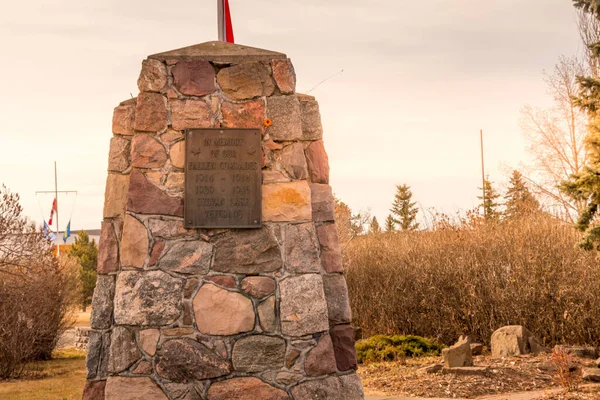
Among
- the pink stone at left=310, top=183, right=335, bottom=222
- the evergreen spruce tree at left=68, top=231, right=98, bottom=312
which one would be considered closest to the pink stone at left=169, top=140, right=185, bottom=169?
the pink stone at left=310, top=183, right=335, bottom=222

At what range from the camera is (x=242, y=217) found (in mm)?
Result: 6395

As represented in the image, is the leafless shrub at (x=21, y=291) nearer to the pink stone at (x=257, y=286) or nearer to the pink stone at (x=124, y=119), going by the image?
the pink stone at (x=124, y=119)

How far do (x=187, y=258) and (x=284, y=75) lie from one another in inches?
70.0

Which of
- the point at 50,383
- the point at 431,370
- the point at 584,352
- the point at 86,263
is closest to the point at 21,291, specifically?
the point at 50,383

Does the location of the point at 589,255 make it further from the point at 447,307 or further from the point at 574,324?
the point at 447,307

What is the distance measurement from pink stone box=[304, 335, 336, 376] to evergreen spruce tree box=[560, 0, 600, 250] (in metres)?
Answer: 4.56

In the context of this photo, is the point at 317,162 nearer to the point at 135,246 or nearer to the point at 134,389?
the point at 135,246

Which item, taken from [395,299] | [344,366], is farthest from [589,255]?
[344,366]

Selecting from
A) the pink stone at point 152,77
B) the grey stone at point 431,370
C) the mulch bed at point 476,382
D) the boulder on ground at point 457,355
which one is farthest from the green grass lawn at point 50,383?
the pink stone at point 152,77

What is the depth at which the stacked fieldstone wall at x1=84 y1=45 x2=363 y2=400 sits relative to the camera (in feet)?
20.5

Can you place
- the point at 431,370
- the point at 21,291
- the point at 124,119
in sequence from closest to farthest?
the point at 124,119, the point at 431,370, the point at 21,291

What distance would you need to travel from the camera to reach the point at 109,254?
22.4ft

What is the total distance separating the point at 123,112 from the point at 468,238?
947 centimetres

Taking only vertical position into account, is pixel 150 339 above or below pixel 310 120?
below
